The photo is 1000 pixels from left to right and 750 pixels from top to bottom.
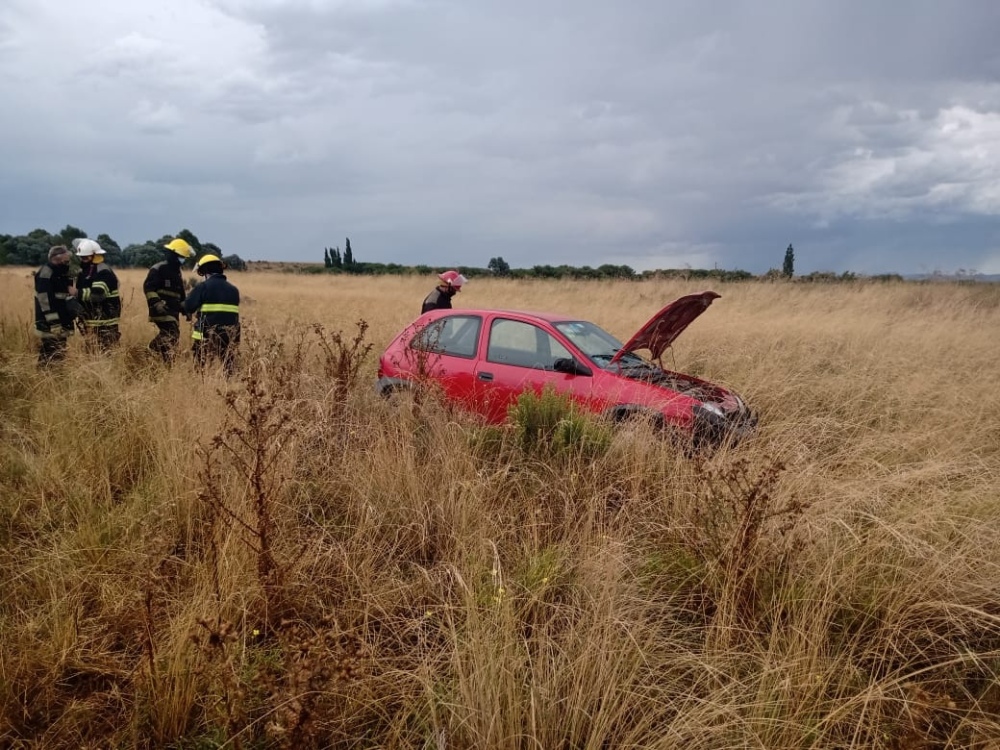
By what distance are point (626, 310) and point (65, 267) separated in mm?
12201

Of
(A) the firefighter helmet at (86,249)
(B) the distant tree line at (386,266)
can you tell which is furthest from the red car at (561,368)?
(B) the distant tree line at (386,266)

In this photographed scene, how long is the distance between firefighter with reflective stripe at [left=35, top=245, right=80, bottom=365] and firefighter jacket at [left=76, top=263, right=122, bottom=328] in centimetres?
21

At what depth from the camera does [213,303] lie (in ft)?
21.8

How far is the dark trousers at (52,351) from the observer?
6324 mm

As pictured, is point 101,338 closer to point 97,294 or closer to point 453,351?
point 97,294

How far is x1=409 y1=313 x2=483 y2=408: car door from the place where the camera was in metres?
5.66

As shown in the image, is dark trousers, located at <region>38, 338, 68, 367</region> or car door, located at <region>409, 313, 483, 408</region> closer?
car door, located at <region>409, 313, 483, 408</region>

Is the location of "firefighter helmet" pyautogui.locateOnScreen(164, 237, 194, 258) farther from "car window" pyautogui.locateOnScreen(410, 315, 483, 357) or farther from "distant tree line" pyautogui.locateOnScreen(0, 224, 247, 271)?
"distant tree line" pyautogui.locateOnScreen(0, 224, 247, 271)

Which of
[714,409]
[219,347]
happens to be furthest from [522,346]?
[219,347]

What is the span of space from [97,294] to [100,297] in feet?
0.18

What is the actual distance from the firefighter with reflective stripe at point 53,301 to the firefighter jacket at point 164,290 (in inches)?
33.0

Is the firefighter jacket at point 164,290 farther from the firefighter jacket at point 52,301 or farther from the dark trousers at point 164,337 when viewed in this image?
the firefighter jacket at point 52,301

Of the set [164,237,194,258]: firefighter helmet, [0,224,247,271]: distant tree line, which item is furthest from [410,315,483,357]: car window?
[0,224,247,271]: distant tree line

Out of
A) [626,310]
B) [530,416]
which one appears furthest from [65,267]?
[626,310]
